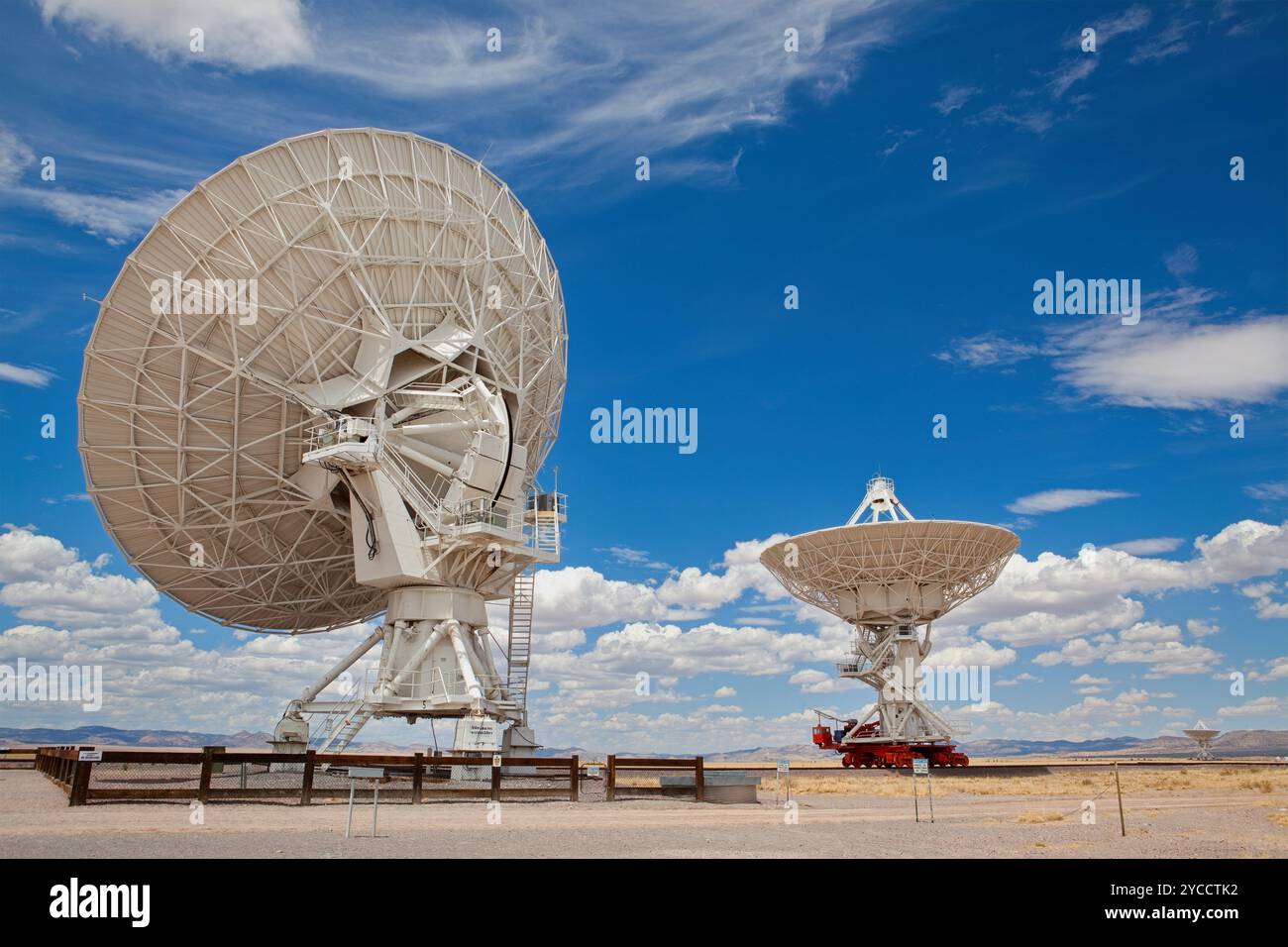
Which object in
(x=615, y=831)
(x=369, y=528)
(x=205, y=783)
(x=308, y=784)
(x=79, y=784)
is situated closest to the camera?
(x=615, y=831)

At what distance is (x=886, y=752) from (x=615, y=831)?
34.9 m

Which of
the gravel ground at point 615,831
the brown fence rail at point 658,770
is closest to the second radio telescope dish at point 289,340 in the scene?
the gravel ground at point 615,831

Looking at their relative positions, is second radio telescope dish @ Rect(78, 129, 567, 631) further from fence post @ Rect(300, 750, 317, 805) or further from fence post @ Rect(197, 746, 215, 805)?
fence post @ Rect(197, 746, 215, 805)

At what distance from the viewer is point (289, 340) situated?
27.7m

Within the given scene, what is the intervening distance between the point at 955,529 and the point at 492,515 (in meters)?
23.5

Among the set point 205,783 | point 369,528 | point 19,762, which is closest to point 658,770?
point 205,783

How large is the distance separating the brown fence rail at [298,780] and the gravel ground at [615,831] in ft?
1.10

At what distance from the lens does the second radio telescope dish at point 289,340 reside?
2622 cm

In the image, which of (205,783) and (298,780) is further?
(298,780)

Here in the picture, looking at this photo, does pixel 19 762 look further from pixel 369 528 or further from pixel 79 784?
pixel 79 784

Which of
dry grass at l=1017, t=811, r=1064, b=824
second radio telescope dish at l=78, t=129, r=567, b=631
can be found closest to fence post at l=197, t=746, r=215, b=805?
second radio telescope dish at l=78, t=129, r=567, b=631

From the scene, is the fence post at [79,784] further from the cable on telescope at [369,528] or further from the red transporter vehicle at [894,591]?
the red transporter vehicle at [894,591]

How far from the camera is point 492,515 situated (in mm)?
29609

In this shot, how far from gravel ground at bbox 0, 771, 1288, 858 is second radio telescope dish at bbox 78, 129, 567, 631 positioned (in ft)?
32.9
